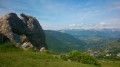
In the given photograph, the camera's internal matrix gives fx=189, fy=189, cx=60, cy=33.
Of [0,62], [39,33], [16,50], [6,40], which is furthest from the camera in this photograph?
[39,33]

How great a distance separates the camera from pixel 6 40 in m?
57.1

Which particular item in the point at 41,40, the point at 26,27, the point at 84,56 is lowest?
the point at 84,56

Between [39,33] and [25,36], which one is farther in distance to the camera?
[39,33]

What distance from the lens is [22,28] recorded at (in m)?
66.3

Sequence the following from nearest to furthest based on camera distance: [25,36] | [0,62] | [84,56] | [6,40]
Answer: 1. [0,62]
2. [6,40]
3. [84,56]
4. [25,36]

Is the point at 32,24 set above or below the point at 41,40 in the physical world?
above

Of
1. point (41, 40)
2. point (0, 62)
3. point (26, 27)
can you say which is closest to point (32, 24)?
point (26, 27)

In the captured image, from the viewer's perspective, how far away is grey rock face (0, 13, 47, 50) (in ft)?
196

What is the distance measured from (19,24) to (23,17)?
4581 mm

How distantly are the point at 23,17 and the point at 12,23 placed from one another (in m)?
7.06

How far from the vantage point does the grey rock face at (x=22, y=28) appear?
196 feet

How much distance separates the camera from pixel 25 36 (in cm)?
6706

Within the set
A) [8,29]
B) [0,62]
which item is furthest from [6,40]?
[0,62]

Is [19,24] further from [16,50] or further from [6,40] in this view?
[16,50]
